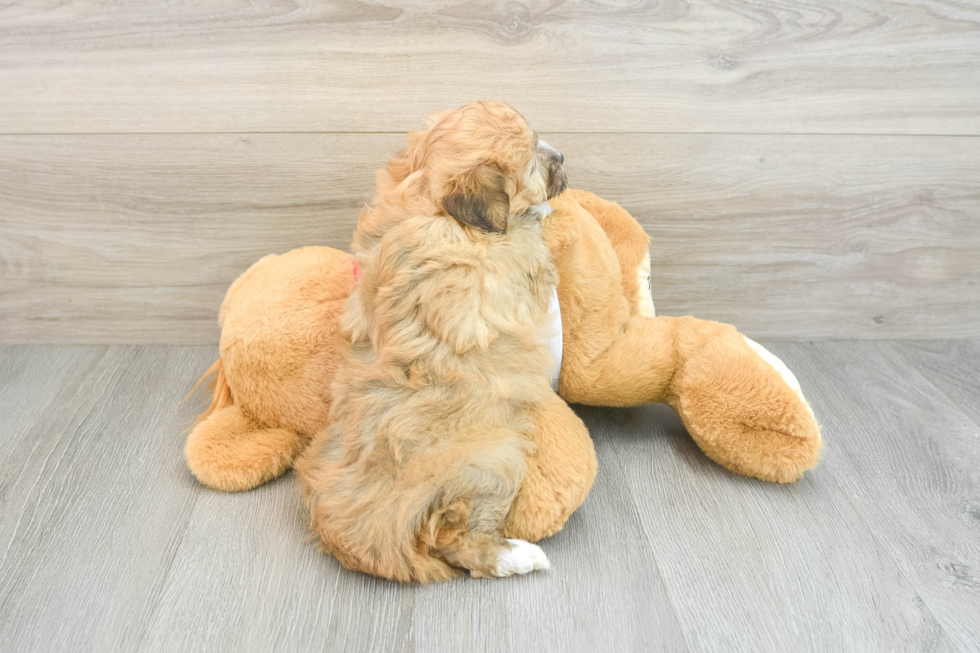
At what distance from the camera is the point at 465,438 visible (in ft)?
2.88

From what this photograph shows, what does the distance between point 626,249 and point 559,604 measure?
613 mm

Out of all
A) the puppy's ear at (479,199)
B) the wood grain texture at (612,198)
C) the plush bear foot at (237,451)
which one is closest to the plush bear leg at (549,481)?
the puppy's ear at (479,199)

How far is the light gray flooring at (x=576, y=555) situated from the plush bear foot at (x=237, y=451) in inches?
1.2

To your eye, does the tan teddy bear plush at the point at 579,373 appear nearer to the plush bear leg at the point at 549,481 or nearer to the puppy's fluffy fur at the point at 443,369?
the plush bear leg at the point at 549,481

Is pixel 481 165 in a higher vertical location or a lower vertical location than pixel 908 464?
higher

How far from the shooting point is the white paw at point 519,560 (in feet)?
2.97

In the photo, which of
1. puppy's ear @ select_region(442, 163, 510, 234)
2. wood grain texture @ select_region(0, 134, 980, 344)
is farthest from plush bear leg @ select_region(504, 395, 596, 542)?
wood grain texture @ select_region(0, 134, 980, 344)

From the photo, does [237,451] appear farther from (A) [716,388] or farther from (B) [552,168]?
(A) [716,388]

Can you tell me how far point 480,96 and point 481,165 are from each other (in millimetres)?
453

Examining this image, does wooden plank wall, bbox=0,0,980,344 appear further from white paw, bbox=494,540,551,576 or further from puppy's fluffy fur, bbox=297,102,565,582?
white paw, bbox=494,540,551,576

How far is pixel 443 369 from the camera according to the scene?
0.87 m

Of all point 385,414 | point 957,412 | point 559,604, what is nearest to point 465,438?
point 385,414

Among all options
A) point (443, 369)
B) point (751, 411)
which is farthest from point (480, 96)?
point (751, 411)

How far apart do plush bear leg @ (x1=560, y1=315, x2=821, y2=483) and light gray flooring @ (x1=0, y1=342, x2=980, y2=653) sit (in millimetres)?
66
